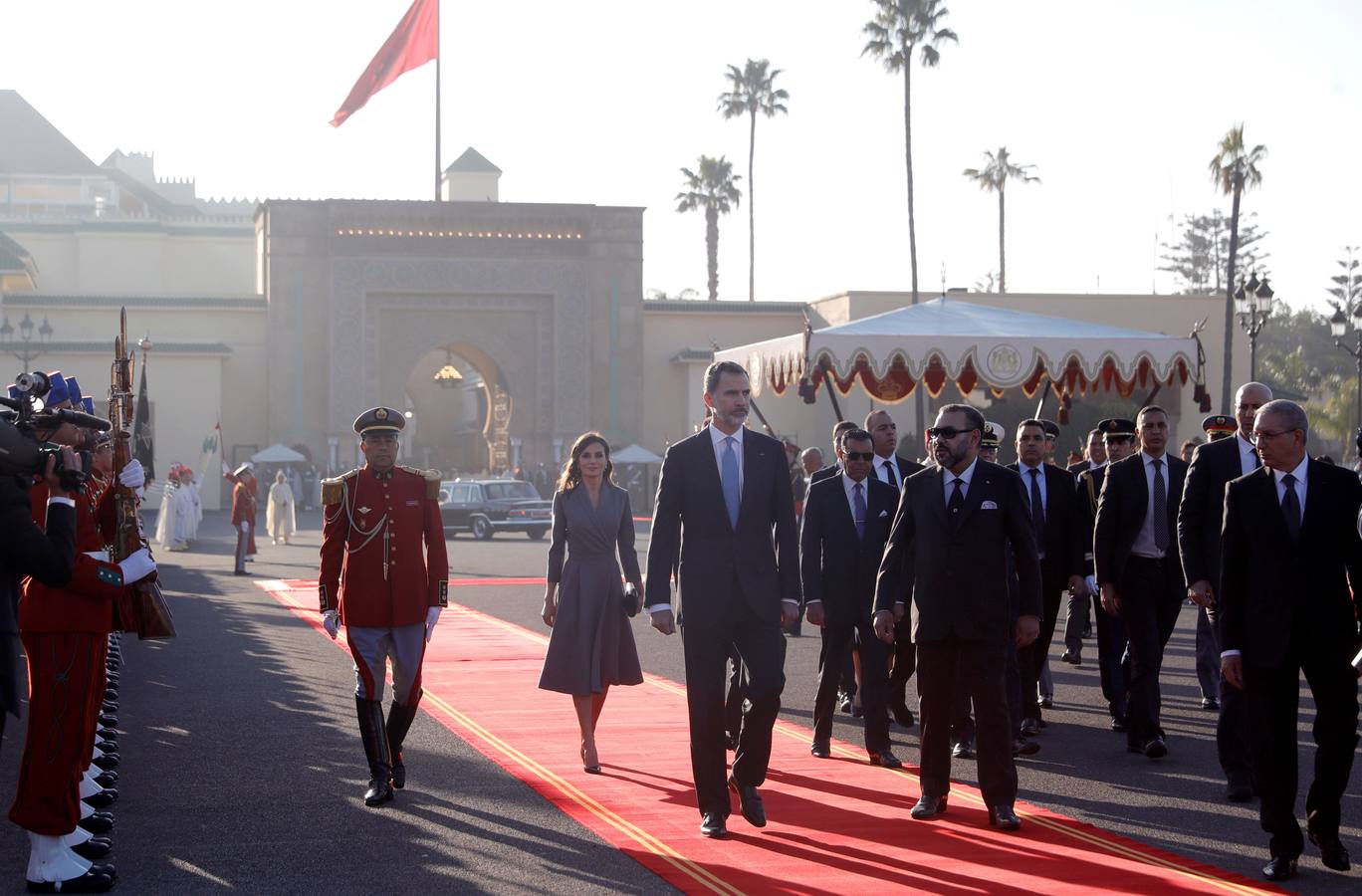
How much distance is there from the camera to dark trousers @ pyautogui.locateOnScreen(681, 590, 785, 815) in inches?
303

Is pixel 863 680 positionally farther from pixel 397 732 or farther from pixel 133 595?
pixel 133 595

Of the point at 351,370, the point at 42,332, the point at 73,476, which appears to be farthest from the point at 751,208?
the point at 73,476

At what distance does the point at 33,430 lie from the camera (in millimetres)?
7148

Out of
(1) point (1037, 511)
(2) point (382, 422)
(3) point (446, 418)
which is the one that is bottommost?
(1) point (1037, 511)

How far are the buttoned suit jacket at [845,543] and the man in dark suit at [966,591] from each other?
6.69ft

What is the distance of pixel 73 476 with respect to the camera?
6.60 meters

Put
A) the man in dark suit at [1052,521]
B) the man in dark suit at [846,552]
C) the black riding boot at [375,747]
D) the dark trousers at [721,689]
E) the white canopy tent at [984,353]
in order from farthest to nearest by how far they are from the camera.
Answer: the white canopy tent at [984,353] < the man in dark suit at [1052,521] < the man in dark suit at [846,552] < the black riding boot at [375,747] < the dark trousers at [721,689]

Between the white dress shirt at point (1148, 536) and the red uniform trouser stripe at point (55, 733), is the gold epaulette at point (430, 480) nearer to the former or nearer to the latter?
the red uniform trouser stripe at point (55, 733)

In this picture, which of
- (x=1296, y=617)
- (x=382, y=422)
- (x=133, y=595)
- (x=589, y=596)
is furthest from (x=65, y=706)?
(x=1296, y=617)

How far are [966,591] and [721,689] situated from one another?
125 cm

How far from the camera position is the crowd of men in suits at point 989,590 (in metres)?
7.11

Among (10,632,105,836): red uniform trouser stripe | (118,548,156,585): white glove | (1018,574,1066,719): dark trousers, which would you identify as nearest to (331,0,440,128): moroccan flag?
(1018,574,1066,719): dark trousers

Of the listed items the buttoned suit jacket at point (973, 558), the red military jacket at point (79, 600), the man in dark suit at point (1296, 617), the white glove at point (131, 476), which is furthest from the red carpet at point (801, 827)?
the white glove at point (131, 476)

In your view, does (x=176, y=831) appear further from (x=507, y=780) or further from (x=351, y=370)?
(x=351, y=370)
